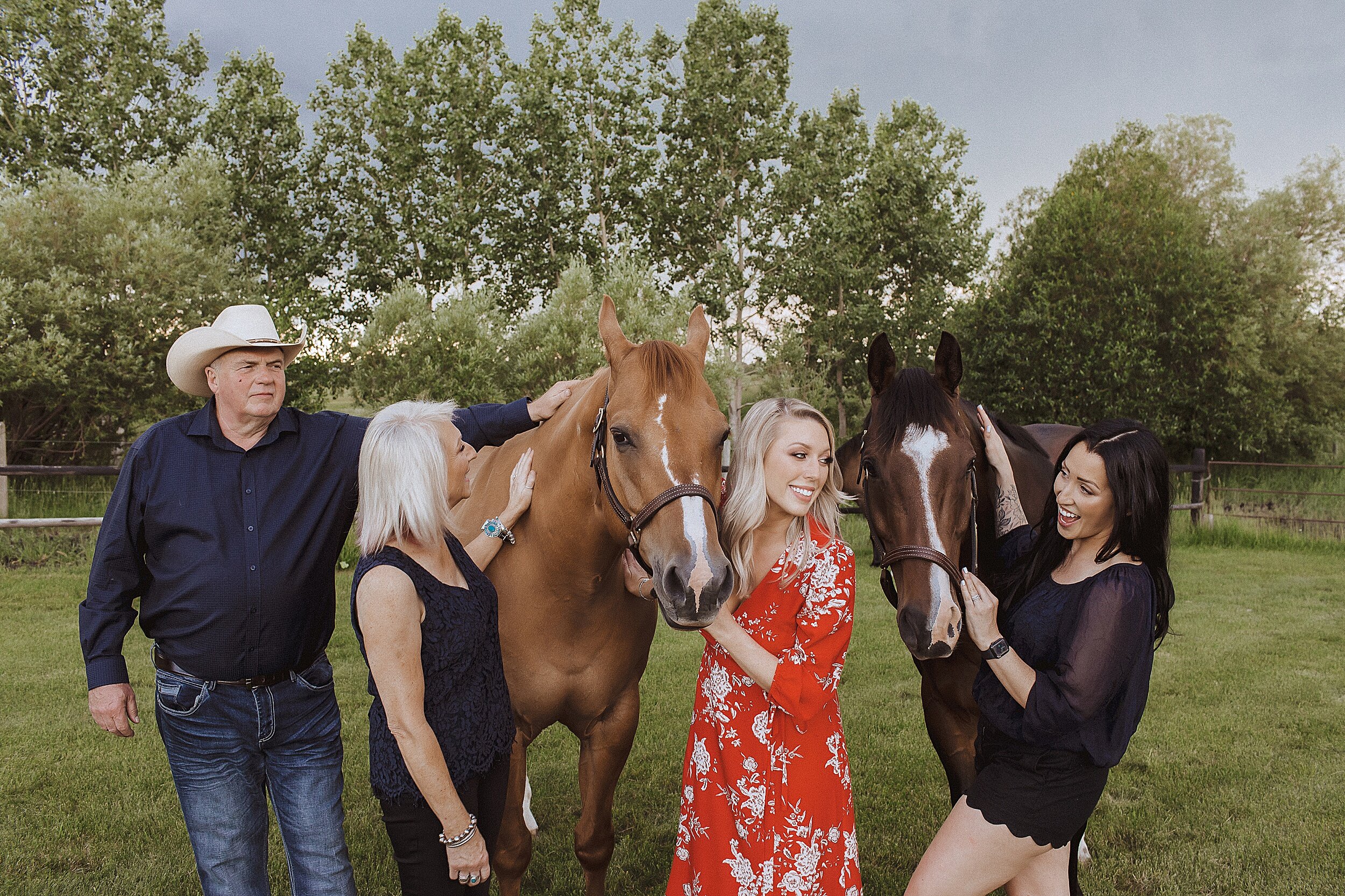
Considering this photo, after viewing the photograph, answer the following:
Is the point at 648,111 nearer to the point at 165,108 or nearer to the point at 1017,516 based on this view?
the point at 165,108

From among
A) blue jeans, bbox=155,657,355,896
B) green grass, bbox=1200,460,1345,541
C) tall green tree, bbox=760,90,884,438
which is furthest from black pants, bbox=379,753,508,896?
tall green tree, bbox=760,90,884,438

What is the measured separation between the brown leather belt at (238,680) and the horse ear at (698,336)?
1.57 metres

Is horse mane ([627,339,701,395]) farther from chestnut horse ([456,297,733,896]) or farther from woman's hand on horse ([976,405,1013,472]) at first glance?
woman's hand on horse ([976,405,1013,472])

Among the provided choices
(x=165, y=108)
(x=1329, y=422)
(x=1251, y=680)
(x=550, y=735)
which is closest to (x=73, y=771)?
(x=550, y=735)

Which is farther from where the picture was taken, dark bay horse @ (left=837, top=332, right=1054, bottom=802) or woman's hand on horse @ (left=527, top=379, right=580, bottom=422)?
woman's hand on horse @ (left=527, top=379, right=580, bottom=422)

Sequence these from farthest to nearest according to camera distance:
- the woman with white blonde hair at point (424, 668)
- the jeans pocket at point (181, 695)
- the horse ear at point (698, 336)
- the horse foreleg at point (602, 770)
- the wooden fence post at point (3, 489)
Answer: the wooden fence post at point (3, 489)
the horse foreleg at point (602, 770)
the horse ear at point (698, 336)
the jeans pocket at point (181, 695)
the woman with white blonde hair at point (424, 668)

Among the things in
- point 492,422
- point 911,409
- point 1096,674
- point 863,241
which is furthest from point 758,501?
point 863,241

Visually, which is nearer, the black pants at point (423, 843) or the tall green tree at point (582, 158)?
the black pants at point (423, 843)

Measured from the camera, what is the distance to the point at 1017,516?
280cm

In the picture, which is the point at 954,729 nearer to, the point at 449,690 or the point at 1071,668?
the point at 1071,668

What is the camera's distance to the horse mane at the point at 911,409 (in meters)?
2.56

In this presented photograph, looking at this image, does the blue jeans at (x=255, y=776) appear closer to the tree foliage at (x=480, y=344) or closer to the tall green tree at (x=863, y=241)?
the tree foliage at (x=480, y=344)

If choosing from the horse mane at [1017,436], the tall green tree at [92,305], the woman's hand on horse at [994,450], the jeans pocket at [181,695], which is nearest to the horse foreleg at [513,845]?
the jeans pocket at [181,695]

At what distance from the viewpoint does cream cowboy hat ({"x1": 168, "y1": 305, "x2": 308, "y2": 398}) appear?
7.78 ft
